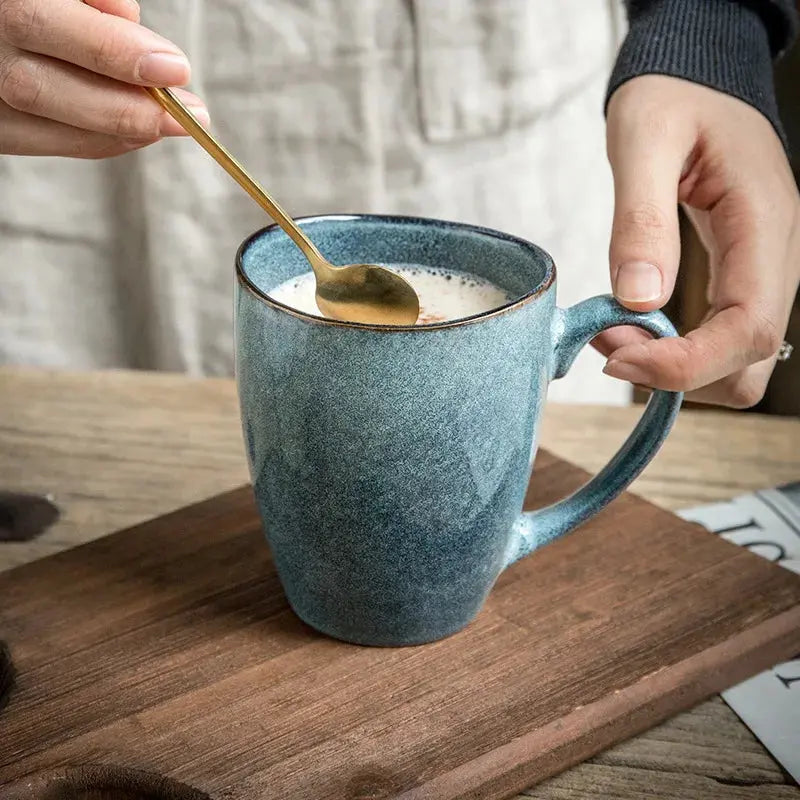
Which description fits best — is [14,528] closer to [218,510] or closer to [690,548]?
[218,510]

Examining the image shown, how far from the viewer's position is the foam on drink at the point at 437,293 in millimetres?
563

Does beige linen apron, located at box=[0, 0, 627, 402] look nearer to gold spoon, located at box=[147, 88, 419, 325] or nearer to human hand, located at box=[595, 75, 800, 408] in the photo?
human hand, located at box=[595, 75, 800, 408]

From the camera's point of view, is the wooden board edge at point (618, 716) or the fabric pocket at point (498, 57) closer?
the wooden board edge at point (618, 716)

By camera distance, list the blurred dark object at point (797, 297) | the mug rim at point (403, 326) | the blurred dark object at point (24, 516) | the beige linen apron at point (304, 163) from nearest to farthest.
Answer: the mug rim at point (403, 326) → the blurred dark object at point (24, 516) → the beige linen apron at point (304, 163) → the blurred dark object at point (797, 297)

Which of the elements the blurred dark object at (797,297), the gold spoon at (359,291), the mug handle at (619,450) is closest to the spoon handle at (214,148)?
the gold spoon at (359,291)

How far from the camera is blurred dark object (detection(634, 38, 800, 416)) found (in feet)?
4.74

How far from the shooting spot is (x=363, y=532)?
511mm

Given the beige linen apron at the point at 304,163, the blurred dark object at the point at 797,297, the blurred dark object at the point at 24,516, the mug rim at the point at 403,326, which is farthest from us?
the blurred dark object at the point at 797,297

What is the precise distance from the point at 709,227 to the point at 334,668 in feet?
1.25

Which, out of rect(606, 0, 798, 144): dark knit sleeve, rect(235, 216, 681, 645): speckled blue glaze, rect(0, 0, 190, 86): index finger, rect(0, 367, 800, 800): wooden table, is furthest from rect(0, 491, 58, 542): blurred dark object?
rect(606, 0, 798, 144): dark knit sleeve

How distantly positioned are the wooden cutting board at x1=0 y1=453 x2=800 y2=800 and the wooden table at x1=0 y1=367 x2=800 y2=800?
61 millimetres

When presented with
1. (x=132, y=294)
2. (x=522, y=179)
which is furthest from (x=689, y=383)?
(x=132, y=294)

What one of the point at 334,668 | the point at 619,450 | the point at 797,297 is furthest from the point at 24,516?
the point at 797,297

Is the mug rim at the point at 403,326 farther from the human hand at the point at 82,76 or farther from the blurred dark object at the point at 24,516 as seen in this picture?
the blurred dark object at the point at 24,516
